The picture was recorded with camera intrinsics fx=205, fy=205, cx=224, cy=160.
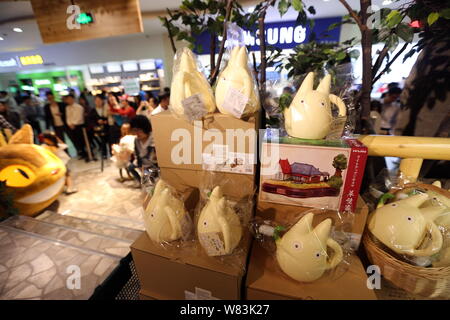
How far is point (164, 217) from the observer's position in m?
0.69

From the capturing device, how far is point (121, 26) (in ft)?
6.10

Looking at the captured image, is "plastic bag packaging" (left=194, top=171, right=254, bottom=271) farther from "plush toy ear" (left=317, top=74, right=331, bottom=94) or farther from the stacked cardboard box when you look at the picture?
"plush toy ear" (left=317, top=74, right=331, bottom=94)

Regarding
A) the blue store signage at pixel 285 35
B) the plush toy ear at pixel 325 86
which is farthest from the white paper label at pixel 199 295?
the blue store signage at pixel 285 35

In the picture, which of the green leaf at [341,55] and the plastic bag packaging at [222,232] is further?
the green leaf at [341,55]

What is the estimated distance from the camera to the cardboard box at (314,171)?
2.17 feet

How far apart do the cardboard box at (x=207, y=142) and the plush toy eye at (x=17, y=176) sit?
1874 mm

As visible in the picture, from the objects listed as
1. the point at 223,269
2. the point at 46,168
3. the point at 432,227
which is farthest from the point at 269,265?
the point at 46,168

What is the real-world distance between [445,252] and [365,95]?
63 centimetres

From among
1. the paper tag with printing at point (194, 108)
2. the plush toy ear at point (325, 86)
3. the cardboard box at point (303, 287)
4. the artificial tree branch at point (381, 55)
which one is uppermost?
the artificial tree branch at point (381, 55)

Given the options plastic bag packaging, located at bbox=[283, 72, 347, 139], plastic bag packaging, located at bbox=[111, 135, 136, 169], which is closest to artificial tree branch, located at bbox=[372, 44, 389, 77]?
plastic bag packaging, located at bbox=[283, 72, 347, 139]

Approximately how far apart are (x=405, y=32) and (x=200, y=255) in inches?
40.7

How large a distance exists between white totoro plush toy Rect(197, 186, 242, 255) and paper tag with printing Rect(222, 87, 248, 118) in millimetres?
262

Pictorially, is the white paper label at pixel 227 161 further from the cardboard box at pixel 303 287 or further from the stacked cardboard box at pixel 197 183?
the cardboard box at pixel 303 287
